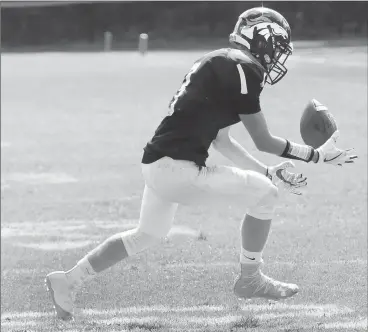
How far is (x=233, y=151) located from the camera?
4.51m

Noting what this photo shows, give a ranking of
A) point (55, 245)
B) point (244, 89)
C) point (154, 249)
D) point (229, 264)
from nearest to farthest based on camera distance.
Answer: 1. point (244, 89)
2. point (229, 264)
3. point (154, 249)
4. point (55, 245)

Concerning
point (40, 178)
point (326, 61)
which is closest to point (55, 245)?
point (40, 178)

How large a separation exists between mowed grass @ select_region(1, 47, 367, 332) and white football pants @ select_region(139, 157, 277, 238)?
2.00 ft

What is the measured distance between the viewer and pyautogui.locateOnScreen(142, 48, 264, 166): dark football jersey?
397 centimetres

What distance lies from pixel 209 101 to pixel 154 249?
8.61 ft

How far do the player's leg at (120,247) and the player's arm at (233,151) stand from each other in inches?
17.1

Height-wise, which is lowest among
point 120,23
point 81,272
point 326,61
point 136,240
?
point 120,23

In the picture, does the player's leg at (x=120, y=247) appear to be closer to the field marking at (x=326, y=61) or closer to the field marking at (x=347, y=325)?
the field marking at (x=347, y=325)

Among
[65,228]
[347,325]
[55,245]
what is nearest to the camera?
[347,325]

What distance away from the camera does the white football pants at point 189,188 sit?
4043 mm

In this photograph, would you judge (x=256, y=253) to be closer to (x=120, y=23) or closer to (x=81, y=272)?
(x=81, y=272)

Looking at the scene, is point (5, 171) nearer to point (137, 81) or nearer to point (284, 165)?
point (284, 165)

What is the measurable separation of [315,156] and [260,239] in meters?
0.47

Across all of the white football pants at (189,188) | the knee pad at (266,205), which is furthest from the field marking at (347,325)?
the white football pants at (189,188)
